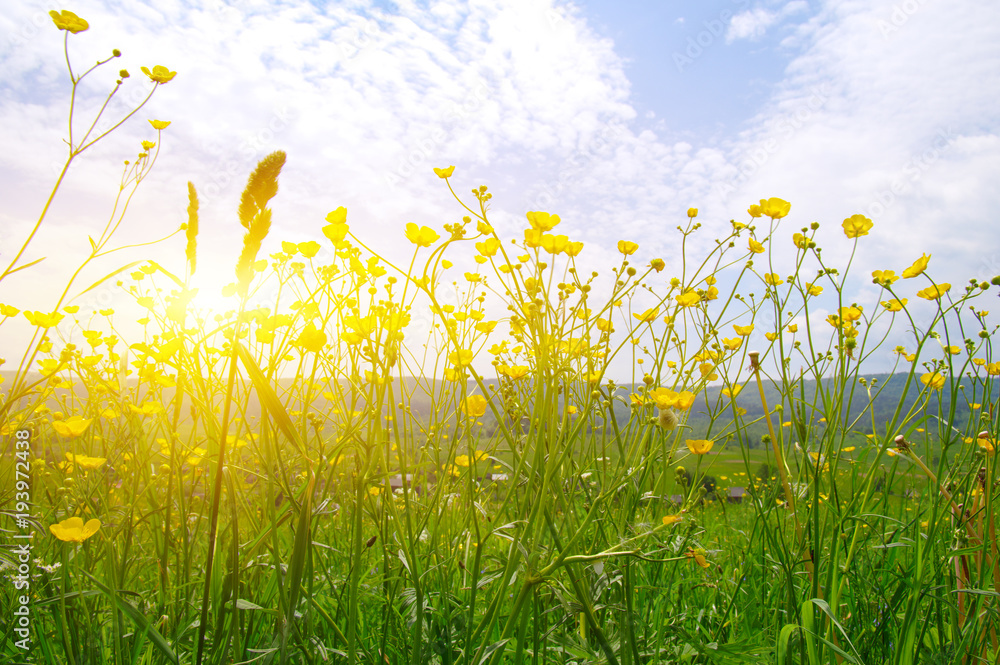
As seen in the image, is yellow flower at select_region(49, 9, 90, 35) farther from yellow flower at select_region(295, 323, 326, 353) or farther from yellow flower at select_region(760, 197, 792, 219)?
yellow flower at select_region(760, 197, 792, 219)

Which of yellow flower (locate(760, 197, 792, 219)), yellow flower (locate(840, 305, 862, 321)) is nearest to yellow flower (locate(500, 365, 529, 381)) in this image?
yellow flower (locate(760, 197, 792, 219))

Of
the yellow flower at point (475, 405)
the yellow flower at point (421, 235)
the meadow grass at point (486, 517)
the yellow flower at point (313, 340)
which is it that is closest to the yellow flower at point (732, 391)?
the meadow grass at point (486, 517)

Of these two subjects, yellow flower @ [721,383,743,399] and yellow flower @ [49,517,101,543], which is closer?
yellow flower @ [49,517,101,543]

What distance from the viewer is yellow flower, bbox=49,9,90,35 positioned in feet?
3.76

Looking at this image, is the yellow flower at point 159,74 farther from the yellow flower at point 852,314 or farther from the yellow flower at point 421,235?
the yellow flower at point 852,314

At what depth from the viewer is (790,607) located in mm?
1225

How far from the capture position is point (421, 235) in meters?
1.41

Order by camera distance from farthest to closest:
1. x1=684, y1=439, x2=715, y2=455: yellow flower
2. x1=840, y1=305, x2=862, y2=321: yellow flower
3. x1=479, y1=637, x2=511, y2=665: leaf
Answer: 1. x1=840, y1=305, x2=862, y2=321: yellow flower
2. x1=684, y1=439, x2=715, y2=455: yellow flower
3. x1=479, y1=637, x2=511, y2=665: leaf

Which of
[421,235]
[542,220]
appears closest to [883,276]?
[542,220]

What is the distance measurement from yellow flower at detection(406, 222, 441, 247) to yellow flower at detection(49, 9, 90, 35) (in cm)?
85

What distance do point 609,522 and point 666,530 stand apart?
305 mm

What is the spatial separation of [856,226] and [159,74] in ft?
6.82

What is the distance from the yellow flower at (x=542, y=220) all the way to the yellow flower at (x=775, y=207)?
85 centimetres

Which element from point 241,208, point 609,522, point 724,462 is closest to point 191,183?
point 241,208
